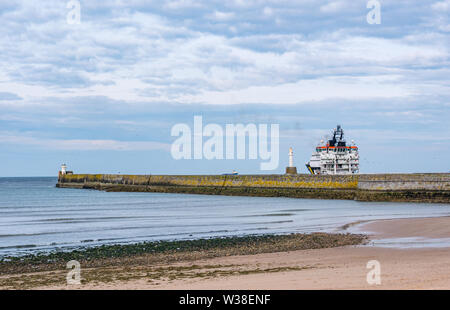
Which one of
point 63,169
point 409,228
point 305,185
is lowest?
point 409,228

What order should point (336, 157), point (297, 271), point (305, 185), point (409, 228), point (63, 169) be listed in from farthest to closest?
point (63, 169) < point (336, 157) < point (305, 185) < point (409, 228) < point (297, 271)

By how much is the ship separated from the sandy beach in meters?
47.6

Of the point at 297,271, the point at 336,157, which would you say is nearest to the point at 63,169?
the point at 336,157

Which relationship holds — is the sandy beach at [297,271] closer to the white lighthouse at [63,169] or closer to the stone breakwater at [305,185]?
the stone breakwater at [305,185]

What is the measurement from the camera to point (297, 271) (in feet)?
38.0

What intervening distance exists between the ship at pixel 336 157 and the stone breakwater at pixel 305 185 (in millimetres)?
9525

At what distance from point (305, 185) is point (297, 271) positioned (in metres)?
40.4

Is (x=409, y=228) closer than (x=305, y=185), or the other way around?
(x=409, y=228)

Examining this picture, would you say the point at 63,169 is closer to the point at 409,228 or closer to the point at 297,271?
the point at 409,228

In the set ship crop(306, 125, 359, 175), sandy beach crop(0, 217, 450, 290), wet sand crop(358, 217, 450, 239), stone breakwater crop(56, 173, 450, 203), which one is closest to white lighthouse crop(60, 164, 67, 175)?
stone breakwater crop(56, 173, 450, 203)

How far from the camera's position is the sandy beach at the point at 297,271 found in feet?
32.3

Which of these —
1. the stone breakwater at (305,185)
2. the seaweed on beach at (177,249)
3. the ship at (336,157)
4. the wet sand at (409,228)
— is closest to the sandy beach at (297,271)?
the seaweed on beach at (177,249)
